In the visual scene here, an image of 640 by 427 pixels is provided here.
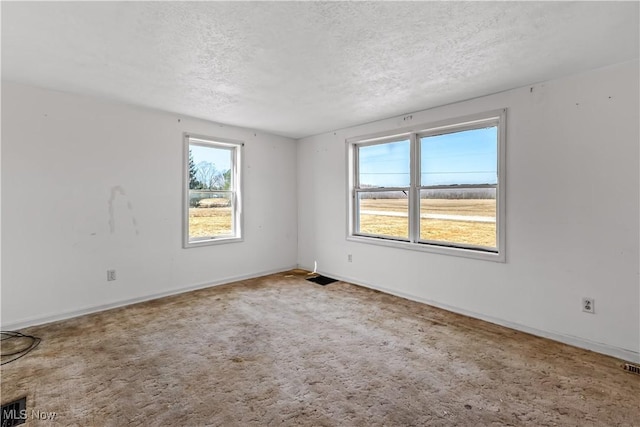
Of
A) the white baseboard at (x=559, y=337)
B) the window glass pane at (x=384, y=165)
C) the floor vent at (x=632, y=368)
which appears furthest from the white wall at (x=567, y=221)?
the window glass pane at (x=384, y=165)

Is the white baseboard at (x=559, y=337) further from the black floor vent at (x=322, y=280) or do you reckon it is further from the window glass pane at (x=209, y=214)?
the window glass pane at (x=209, y=214)

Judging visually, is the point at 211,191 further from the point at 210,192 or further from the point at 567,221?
the point at 567,221

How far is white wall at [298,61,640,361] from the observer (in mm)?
2416

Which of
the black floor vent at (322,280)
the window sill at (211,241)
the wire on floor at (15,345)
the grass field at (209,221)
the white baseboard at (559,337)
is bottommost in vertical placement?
the wire on floor at (15,345)

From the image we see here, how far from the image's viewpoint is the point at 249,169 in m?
4.81

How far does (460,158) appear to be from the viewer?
351 centimetres

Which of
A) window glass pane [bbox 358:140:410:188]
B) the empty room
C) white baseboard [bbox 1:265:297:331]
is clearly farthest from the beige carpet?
window glass pane [bbox 358:140:410:188]

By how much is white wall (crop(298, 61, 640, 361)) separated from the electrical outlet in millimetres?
32

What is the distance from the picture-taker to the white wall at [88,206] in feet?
9.61

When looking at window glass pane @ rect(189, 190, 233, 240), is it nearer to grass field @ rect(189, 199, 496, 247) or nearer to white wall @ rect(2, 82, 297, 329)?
grass field @ rect(189, 199, 496, 247)

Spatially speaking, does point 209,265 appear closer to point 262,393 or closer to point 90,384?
point 90,384

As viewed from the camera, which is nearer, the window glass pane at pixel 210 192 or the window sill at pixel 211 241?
the window sill at pixel 211 241

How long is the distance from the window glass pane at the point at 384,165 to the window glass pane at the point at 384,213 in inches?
6.4

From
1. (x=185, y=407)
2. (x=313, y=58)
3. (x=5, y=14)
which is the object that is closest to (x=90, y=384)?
(x=185, y=407)
